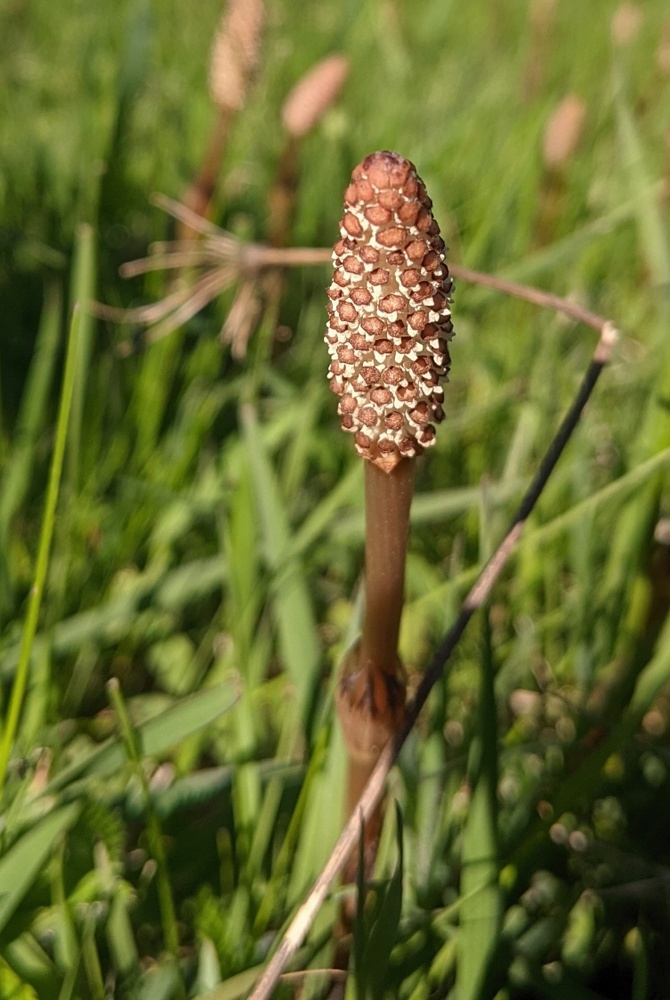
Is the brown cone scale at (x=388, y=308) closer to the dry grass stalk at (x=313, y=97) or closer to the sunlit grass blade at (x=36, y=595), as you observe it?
A: the sunlit grass blade at (x=36, y=595)

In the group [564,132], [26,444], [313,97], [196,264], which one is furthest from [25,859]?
[564,132]

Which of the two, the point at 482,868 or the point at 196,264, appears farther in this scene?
the point at 196,264

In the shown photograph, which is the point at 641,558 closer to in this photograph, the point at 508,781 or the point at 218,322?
the point at 508,781

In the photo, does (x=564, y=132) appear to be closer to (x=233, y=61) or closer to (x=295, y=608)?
(x=233, y=61)

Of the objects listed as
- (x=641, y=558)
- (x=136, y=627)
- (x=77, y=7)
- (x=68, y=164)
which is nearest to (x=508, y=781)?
(x=641, y=558)

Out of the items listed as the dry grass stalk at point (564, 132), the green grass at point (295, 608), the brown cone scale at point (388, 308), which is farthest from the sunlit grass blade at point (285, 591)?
the dry grass stalk at point (564, 132)

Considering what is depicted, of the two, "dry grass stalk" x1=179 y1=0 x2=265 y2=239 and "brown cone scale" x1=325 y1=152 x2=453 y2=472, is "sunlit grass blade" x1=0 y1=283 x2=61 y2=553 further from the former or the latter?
"brown cone scale" x1=325 y1=152 x2=453 y2=472

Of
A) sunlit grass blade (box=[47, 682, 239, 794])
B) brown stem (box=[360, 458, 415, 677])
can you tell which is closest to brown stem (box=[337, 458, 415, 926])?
brown stem (box=[360, 458, 415, 677])
